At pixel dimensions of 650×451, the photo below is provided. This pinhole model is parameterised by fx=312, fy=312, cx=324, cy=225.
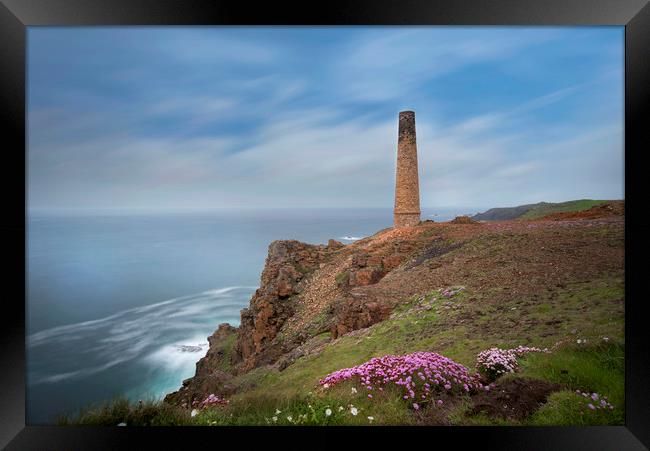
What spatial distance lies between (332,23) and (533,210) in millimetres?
5546

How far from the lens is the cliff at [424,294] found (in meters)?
5.37

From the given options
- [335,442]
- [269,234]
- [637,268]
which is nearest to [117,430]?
[335,442]

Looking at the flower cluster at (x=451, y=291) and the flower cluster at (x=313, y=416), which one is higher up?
the flower cluster at (x=451, y=291)

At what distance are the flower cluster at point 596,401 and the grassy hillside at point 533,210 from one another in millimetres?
3266

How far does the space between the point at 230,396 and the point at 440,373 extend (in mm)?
3533

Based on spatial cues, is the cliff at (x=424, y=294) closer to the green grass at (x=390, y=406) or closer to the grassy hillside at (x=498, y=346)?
the grassy hillside at (x=498, y=346)

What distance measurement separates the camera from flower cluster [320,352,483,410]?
15.0 feet

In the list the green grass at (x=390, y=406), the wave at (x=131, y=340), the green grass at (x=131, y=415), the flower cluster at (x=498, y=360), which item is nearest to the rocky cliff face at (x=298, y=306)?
the green grass at (x=131, y=415)

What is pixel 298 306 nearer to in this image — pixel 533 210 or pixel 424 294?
pixel 424 294

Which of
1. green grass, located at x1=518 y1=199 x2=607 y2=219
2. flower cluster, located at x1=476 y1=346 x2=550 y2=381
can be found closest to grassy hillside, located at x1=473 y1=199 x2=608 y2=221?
green grass, located at x1=518 y1=199 x2=607 y2=219

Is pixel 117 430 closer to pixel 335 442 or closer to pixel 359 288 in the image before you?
pixel 335 442

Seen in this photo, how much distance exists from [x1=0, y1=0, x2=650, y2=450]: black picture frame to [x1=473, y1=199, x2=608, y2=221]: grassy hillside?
1.21m

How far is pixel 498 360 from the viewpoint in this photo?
4754 millimetres

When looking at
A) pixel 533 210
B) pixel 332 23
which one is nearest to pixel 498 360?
pixel 533 210
